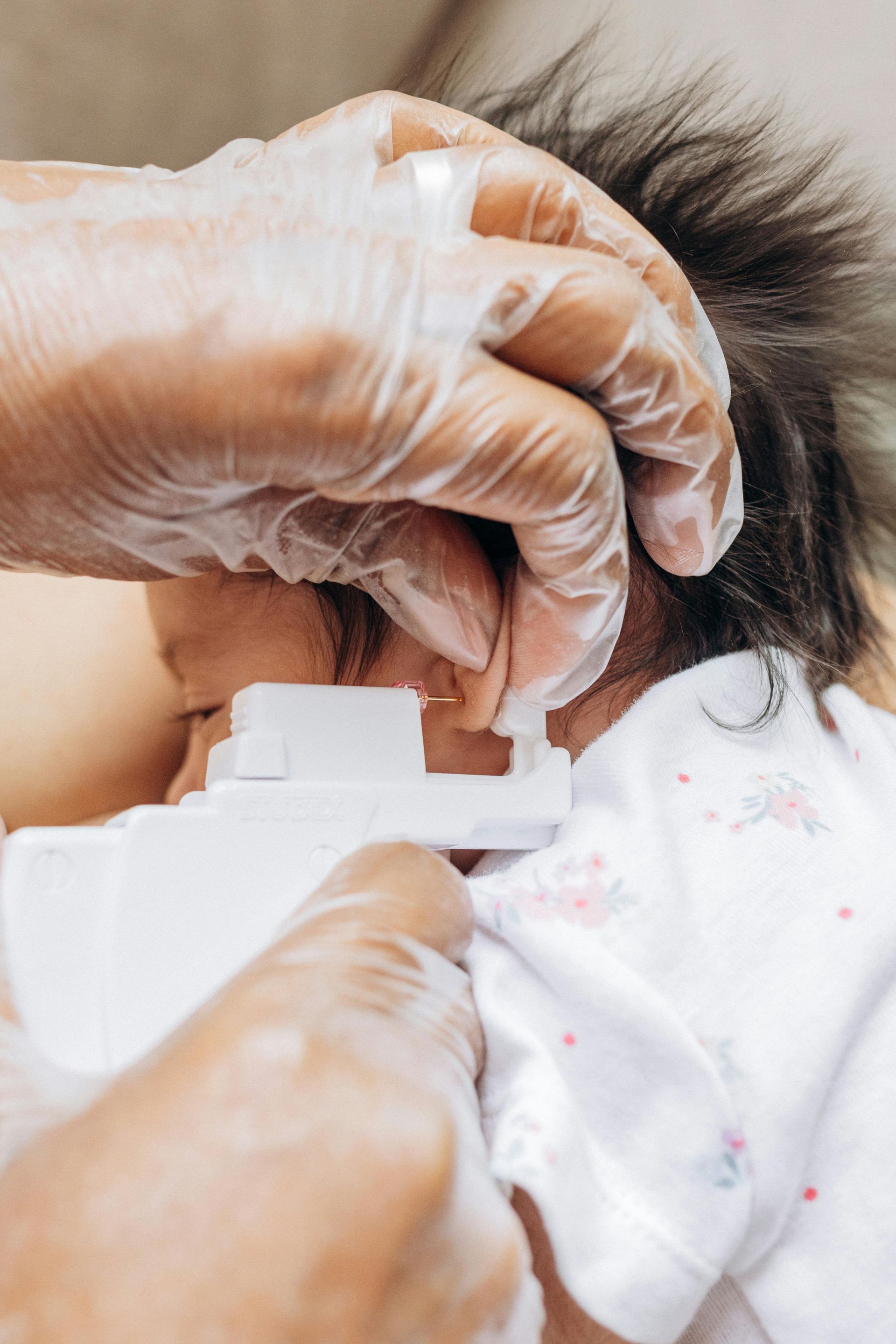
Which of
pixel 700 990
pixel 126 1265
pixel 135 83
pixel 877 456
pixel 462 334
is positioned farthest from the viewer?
pixel 135 83

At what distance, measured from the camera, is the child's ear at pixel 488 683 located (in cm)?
49

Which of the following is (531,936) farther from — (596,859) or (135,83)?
(135,83)

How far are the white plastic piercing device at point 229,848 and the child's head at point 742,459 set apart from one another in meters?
0.06

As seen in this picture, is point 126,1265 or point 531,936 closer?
point 126,1265

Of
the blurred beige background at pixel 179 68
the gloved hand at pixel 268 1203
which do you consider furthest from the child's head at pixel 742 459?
the blurred beige background at pixel 179 68

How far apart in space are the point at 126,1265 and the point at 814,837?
0.42 meters

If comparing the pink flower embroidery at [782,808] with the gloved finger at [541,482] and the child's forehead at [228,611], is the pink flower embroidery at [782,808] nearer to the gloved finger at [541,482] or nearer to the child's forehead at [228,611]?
the gloved finger at [541,482]

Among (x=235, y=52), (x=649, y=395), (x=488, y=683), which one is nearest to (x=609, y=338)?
(x=649, y=395)

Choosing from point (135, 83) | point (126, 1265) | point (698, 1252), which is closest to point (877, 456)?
point (698, 1252)

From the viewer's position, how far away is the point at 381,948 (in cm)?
37

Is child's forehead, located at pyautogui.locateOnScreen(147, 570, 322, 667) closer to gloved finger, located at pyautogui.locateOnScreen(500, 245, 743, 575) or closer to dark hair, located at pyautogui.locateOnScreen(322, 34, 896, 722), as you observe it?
dark hair, located at pyautogui.locateOnScreen(322, 34, 896, 722)

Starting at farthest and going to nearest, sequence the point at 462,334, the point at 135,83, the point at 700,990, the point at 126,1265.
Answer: the point at 135,83, the point at 700,990, the point at 462,334, the point at 126,1265

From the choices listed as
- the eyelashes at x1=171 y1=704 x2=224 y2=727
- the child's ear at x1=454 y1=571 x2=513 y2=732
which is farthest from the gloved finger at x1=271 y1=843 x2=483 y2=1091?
the eyelashes at x1=171 y1=704 x2=224 y2=727

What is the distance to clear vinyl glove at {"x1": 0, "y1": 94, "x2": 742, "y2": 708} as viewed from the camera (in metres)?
0.33
